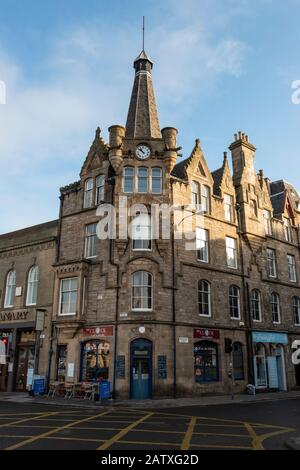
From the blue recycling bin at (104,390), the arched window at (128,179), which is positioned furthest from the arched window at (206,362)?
the arched window at (128,179)

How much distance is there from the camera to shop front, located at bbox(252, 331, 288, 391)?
28.7 m

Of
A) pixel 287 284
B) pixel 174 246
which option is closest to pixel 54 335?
pixel 174 246

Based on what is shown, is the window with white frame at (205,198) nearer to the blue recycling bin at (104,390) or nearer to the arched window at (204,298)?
the arched window at (204,298)

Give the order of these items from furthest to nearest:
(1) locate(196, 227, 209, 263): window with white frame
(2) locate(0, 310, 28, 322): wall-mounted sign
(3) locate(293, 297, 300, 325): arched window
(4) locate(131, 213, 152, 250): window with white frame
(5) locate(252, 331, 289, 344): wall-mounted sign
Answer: (3) locate(293, 297, 300, 325): arched window → (5) locate(252, 331, 289, 344): wall-mounted sign → (2) locate(0, 310, 28, 322): wall-mounted sign → (1) locate(196, 227, 209, 263): window with white frame → (4) locate(131, 213, 152, 250): window with white frame

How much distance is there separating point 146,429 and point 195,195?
1873 centimetres

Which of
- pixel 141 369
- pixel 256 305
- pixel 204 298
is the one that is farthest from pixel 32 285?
pixel 256 305

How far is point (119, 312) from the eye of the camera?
2350 cm

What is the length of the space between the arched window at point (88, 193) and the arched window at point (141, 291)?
6.60 metres

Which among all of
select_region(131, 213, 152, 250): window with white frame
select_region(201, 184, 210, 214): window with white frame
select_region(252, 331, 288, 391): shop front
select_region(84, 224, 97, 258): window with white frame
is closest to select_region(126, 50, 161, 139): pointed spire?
select_region(201, 184, 210, 214): window with white frame

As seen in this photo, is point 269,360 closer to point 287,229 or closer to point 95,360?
point 287,229

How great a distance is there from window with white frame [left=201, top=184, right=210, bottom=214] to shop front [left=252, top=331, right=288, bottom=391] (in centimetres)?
960

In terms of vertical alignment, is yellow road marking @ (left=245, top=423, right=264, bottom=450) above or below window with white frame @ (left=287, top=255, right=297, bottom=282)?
below

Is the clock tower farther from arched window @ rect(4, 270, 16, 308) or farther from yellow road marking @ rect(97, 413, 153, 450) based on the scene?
A: yellow road marking @ rect(97, 413, 153, 450)

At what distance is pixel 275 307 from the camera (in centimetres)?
3244
